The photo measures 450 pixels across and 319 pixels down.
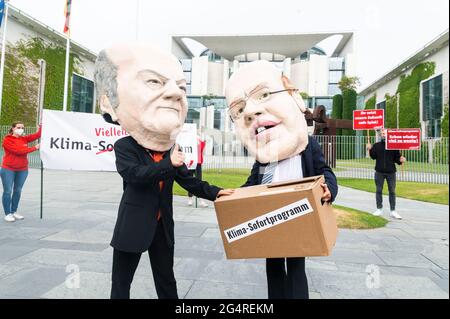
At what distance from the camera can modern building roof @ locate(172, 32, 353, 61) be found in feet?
134

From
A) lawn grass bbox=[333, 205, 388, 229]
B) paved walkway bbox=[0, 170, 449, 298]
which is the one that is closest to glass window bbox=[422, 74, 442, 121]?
lawn grass bbox=[333, 205, 388, 229]

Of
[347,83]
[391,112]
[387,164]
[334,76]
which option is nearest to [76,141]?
[387,164]

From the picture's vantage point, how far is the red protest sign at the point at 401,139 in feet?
20.8

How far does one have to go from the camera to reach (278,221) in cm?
191

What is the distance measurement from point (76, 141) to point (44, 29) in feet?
77.0

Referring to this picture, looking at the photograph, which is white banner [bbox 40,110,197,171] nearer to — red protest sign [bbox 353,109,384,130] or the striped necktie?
the striped necktie

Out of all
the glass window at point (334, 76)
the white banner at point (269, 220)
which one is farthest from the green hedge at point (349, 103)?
the white banner at point (269, 220)

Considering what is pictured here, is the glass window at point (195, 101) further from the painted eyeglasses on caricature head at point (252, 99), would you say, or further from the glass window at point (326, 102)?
the painted eyeglasses on caricature head at point (252, 99)

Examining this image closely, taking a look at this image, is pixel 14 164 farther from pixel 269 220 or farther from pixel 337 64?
pixel 337 64

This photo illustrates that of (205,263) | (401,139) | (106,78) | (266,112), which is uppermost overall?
(401,139)

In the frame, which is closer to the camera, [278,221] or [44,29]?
[278,221]

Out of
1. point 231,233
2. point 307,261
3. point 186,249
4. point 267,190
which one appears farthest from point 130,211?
point 307,261

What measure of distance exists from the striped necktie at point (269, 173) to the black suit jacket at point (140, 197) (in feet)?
1.28

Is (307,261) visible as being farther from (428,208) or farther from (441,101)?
(441,101)
